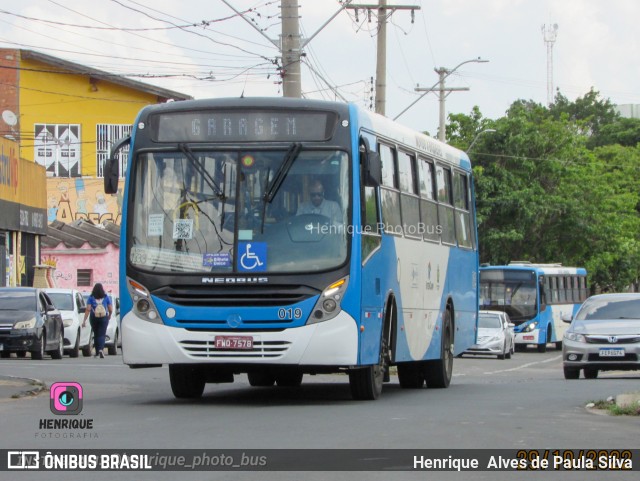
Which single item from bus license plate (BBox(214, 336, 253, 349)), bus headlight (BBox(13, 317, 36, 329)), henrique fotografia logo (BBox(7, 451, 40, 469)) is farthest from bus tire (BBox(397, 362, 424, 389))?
bus headlight (BBox(13, 317, 36, 329))

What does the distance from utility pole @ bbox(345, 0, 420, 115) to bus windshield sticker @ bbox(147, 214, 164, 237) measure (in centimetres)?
1600

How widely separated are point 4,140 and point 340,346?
30.6m

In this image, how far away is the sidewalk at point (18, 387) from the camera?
57.4 ft

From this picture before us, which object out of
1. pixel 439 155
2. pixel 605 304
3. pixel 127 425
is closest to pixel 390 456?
pixel 127 425

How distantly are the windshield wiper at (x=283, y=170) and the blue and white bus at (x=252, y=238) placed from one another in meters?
0.01

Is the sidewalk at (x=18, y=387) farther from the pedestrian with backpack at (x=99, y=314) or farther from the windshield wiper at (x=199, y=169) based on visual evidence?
the pedestrian with backpack at (x=99, y=314)

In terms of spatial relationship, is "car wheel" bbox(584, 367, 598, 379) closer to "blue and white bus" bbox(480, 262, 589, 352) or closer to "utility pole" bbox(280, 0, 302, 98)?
"utility pole" bbox(280, 0, 302, 98)

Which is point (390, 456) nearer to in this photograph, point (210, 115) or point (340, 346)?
point (340, 346)

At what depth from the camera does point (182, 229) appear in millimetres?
15750

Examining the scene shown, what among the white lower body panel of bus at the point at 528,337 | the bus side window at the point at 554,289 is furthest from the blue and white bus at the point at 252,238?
the bus side window at the point at 554,289

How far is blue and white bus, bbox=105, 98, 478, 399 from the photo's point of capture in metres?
15.4

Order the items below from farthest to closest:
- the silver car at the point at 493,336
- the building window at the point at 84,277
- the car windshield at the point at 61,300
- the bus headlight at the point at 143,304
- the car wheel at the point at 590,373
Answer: the building window at the point at 84,277, the silver car at the point at 493,336, the car windshield at the point at 61,300, the car wheel at the point at 590,373, the bus headlight at the point at 143,304

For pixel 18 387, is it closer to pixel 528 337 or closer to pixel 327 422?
pixel 327 422

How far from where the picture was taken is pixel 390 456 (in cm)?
1065
